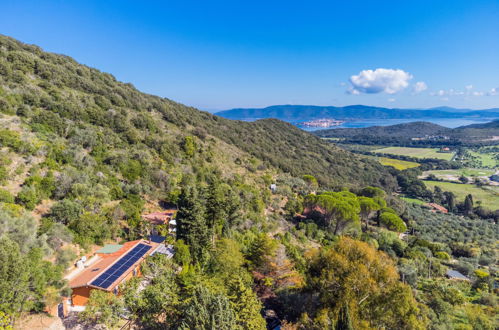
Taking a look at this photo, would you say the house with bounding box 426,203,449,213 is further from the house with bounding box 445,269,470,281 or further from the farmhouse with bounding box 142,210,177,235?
the farmhouse with bounding box 142,210,177,235

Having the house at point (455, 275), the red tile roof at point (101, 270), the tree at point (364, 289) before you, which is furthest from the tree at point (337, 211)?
the red tile roof at point (101, 270)

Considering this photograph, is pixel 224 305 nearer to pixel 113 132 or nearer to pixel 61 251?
pixel 61 251

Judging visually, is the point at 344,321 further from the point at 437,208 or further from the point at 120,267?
the point at 437,208

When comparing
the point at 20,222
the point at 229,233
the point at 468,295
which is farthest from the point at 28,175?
the point at 468,295

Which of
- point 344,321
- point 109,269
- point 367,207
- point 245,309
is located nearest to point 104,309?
point 109,269

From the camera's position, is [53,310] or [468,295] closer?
[53,310]

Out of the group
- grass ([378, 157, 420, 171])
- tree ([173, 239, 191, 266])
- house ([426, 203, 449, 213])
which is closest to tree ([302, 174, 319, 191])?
tree ([173, 239, 191, 266])

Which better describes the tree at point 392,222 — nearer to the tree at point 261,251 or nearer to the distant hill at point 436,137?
the tree at point 261,251
